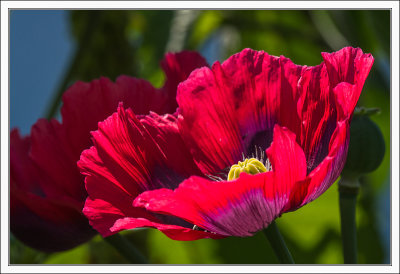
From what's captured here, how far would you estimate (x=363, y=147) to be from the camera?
0.38m

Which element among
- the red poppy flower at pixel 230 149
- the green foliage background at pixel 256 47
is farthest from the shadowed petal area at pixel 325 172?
the green foliage background at pixel 256 47

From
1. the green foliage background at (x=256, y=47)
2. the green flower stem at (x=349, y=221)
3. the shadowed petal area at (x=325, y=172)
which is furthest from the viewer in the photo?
the green foliage background at (x=256, y=47)

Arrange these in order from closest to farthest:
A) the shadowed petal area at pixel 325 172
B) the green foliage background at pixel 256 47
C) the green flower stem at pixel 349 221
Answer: the shadowed petal area at pixel 325 172 → the green flower stem at pixel 349 221 → the green foliage background at pixel 256 47

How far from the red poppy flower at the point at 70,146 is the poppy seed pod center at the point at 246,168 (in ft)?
0.22

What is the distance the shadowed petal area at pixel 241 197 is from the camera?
273mm

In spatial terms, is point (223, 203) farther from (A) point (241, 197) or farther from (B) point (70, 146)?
(B) point (70, 146)

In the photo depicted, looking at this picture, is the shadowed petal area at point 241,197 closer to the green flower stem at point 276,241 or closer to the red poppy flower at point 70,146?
the green flower stem at point 276,241

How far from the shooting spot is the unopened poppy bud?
1.24ft

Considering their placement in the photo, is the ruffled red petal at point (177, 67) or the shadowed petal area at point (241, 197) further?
the ruffled red petal at point (177, 67)

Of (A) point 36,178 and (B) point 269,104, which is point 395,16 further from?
(A) point 36,178

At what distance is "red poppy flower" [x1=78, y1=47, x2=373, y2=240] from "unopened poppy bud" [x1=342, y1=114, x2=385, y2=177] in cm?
5

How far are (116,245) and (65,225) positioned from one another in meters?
0.03

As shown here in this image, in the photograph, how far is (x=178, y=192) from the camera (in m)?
0.27

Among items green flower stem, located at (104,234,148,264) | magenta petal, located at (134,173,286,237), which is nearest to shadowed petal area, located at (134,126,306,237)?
magenta petal, located at (134,173,286,237)
